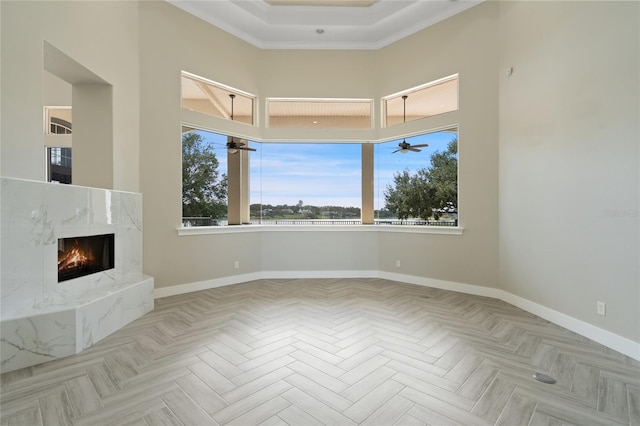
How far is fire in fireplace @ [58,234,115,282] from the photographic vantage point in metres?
2.98

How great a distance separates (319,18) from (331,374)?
513 cm

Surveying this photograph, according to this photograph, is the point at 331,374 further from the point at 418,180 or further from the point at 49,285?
the point at 418,180

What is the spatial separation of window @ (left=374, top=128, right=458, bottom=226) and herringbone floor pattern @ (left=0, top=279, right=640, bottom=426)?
1842mm

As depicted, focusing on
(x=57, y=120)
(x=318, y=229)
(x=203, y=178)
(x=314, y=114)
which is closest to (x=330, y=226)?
(x=318, y=229)

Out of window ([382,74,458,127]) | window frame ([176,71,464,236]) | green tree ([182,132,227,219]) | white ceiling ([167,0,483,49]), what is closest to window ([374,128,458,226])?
window frame ([176,71,464,236])

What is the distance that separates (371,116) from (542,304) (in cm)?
389

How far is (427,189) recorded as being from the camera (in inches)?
204

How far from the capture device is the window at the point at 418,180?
488cm

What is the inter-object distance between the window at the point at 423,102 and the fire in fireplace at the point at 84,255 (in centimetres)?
465

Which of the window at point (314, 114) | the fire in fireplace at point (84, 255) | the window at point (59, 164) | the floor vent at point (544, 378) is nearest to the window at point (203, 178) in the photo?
the window at point (314, 114)

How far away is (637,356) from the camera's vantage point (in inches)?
103

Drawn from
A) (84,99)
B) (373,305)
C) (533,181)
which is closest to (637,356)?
(533,181)

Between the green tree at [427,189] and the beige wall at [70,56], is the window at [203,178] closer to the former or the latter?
the beige wall at [70,56]

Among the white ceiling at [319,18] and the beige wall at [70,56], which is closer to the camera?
the beige wall at [70,56]
